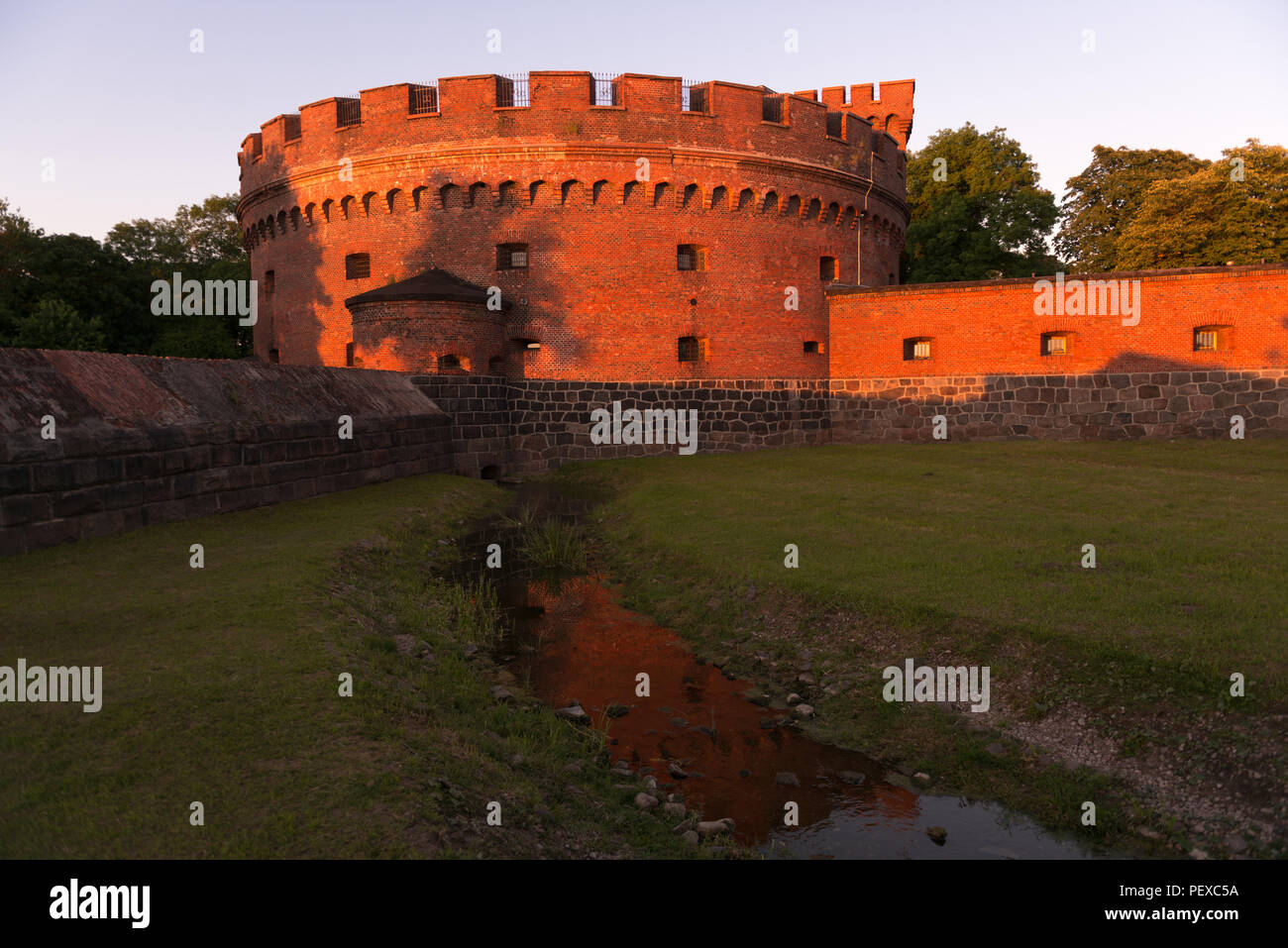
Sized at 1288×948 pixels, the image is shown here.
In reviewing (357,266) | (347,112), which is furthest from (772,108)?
(357,266)

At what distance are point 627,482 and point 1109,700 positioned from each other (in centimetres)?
1453

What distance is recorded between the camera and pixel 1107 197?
135ft

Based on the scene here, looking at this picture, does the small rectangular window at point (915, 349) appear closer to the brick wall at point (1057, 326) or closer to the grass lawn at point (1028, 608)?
the brick wall at point (1057, 326)

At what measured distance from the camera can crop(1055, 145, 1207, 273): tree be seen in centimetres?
4028

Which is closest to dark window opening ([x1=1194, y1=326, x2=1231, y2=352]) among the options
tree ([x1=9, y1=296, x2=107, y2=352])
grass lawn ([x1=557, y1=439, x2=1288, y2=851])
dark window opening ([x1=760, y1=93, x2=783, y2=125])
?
grass lawn ([x1=557, y1=439, x2=1288, y2=851])

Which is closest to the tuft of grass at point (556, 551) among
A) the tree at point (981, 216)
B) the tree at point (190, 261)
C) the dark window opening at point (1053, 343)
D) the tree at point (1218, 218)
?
the dark window opening at point (1053, 343)

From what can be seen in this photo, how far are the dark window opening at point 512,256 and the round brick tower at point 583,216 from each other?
5cm

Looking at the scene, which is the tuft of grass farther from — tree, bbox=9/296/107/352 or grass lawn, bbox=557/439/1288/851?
tree, bbox=9/296/107/352

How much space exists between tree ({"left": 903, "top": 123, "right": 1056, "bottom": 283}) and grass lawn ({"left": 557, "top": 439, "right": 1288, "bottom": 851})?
982 inches

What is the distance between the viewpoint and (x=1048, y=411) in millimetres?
23656

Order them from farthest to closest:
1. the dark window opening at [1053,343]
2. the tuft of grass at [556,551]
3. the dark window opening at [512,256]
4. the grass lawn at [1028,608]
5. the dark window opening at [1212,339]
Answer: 1. the dark window opening at [512,256]
2. the dark window opening at [1053,343]
3. the dark window opening at [1212,339]
4. the tuft of grass at [556,551]
5. the grass lawn at [1028,608]

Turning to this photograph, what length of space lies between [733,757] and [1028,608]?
3.36 meters

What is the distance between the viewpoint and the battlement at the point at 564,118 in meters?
24.5
